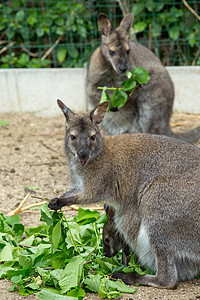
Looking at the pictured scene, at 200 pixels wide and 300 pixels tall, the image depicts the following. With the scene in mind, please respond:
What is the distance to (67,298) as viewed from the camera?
3.70m

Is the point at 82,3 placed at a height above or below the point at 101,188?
above

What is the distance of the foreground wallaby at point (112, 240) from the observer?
434cm

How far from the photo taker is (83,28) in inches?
360

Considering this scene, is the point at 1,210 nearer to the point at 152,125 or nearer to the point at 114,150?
the point at 114,150

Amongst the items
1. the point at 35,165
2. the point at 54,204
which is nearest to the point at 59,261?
the point at 54,204

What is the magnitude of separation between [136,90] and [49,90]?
2.50 metres

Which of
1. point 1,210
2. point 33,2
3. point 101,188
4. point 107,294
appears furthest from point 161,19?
point 107,294

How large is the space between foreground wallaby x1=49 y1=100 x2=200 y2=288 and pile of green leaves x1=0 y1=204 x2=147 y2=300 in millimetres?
195

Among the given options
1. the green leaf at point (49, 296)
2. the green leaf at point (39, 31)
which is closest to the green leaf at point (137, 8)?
the green leaf at point (39, 31)

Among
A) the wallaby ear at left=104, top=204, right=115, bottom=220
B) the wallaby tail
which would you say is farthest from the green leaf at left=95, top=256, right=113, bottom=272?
the wallaby tail

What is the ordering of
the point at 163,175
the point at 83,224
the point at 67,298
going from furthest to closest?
the point at 83,224, the point at 163,175, the point at 67,298

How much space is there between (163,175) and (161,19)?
18.5 feet

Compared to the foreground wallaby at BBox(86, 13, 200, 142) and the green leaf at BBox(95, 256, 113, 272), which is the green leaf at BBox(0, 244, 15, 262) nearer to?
the green leaf at BBox(95, 256, 113, 272)

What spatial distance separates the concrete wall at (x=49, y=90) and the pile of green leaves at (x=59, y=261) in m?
4.51
